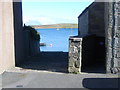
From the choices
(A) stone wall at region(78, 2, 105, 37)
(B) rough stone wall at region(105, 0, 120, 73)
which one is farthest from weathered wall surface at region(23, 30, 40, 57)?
(B) rough stone wall at region(105, 0, 120, 73)

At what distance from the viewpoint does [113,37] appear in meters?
9.96

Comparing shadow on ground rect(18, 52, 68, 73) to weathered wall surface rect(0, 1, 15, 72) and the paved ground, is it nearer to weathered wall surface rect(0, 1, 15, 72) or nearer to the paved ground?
the paved ground

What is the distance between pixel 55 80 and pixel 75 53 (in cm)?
148

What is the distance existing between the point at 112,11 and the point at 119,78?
90.6 inches

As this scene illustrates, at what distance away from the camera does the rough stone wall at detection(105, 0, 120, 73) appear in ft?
32.3

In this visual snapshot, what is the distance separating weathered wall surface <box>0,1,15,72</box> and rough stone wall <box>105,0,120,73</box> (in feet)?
12.3

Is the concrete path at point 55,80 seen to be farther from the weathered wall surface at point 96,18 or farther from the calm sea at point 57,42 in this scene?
the calm sea at point 57,42

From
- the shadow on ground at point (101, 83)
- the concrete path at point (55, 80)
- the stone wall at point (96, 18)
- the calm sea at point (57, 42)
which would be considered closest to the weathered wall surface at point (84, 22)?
the stone wall at point (96, 18)

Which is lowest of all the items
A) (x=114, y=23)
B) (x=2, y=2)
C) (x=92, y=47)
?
(x=92, y=47)

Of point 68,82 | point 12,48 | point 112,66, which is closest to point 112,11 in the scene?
point 112,66

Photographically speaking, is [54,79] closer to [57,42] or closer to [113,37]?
[113,37]

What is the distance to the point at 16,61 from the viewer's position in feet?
40.8

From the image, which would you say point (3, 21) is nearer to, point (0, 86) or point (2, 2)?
point (2, 2)

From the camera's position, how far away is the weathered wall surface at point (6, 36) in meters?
10.4
